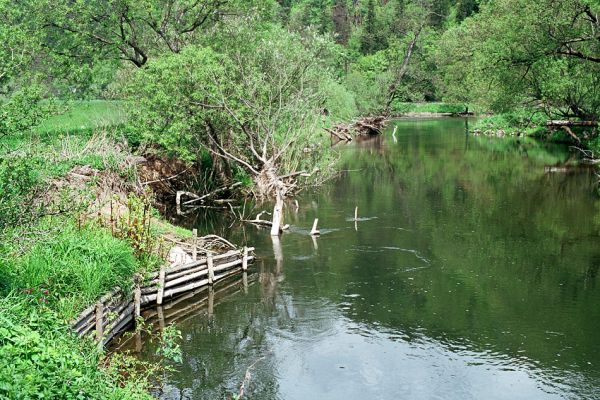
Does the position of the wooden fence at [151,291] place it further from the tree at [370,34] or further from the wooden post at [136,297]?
the tree at [370,34]

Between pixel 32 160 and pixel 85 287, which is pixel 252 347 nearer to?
pixel 85 287

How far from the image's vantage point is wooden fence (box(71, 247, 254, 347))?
52.5 feet

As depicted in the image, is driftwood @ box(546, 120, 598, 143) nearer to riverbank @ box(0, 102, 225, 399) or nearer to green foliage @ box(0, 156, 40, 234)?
riverbank @ box(0, 102, 225, 399)

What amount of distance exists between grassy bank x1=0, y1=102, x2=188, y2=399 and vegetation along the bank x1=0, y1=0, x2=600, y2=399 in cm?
5

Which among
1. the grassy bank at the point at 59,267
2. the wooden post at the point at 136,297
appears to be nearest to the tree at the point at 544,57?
the grassy bank at the point at 59,267

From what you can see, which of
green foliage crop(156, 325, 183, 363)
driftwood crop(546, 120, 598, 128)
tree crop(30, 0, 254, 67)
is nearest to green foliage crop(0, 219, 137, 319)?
green foliage crop(156, 325, 183, 363)

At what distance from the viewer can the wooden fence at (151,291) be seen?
16.0 metres

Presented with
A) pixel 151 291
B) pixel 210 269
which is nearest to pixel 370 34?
pixel 210 269

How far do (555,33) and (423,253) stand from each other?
23.0m

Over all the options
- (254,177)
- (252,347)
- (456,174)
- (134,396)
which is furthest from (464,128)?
(134,396)

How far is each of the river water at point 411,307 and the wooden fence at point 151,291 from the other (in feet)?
3.16

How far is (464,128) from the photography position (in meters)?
82.6

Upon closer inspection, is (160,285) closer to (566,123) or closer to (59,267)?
(59,267)

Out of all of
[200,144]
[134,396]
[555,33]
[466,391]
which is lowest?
[466,391]
